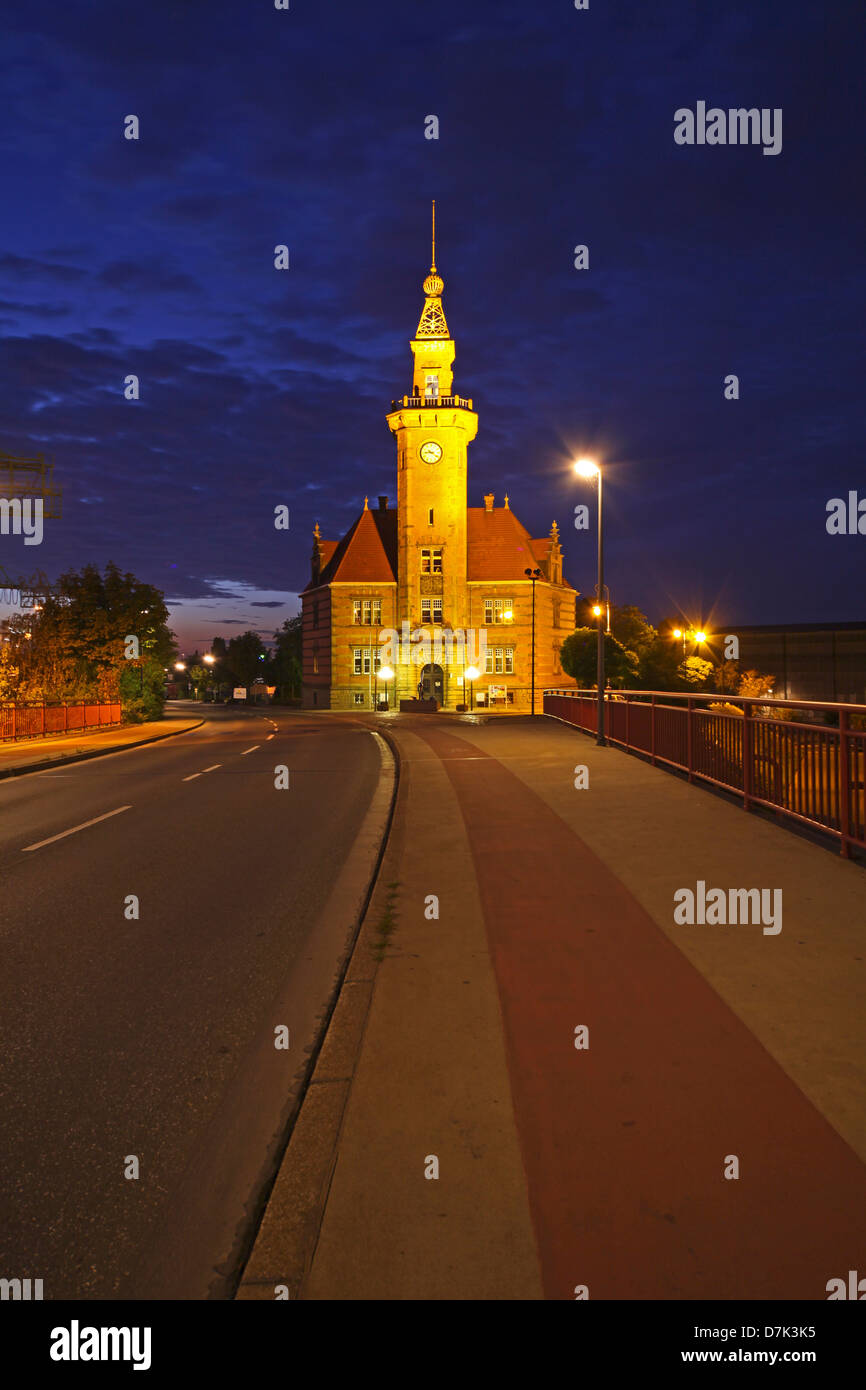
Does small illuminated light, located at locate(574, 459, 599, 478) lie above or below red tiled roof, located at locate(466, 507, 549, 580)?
below

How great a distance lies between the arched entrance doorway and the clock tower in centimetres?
38

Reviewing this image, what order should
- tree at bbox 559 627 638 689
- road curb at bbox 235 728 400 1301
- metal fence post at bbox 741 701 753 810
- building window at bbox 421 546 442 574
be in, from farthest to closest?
building window at bbox 421 546 442 574 → tree at bbox 559 627 638 689 → metal fence post at bbox 741 701 753 810 → road curb at bbox 235 728 400 1301

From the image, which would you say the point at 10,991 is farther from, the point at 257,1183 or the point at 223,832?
the point at 223,832

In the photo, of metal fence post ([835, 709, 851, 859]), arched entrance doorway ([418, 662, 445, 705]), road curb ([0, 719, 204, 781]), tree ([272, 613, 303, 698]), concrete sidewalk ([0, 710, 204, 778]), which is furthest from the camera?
tree ([272, 613, 303, 698])

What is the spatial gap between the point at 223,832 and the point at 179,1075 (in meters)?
7.00

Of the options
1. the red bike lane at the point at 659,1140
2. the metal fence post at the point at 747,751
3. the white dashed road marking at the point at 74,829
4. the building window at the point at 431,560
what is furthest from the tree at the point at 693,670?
the red bike lane at the point at 659,1140

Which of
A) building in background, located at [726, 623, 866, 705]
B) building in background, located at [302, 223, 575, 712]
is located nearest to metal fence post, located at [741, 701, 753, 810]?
building in background, located at [302, 223, 575, 712]

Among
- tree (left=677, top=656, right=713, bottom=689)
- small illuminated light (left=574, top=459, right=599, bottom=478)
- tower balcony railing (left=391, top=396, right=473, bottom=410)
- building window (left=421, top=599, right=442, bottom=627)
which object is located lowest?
tree (left=677, top=656, right=713, bottom=689)

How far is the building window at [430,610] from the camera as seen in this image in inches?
2650

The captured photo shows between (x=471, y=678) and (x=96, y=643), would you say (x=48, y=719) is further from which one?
(x=471, y=678)

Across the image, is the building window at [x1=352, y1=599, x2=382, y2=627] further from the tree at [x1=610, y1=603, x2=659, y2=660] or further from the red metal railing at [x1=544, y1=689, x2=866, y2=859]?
the red metal railing at [x1=544, y1=689, x2=866, y2=859]

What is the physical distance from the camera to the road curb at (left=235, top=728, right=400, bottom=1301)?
2641 millimetres

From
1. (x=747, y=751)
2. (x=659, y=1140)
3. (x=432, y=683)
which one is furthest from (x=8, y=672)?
(x=432, y=683)
